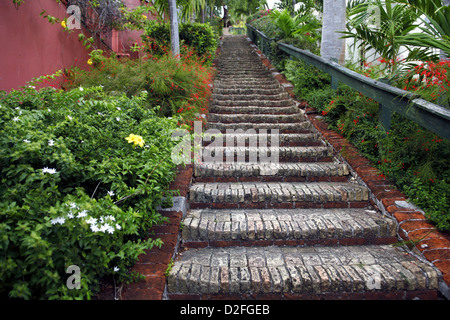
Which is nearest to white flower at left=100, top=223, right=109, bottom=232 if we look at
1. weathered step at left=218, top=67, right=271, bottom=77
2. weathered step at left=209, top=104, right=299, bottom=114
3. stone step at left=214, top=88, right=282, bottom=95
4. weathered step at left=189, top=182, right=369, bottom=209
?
weathered step at left=189, top=182, right=369, bottom=209

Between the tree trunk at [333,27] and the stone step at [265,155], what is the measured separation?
2.30 m

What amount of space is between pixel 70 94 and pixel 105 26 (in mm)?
3801

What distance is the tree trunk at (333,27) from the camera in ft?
16.9

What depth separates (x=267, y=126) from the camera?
14.5 ft

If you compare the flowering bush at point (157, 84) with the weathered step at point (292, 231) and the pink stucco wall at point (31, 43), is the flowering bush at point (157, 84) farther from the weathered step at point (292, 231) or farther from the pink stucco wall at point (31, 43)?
the weathered step at point (292, 231)

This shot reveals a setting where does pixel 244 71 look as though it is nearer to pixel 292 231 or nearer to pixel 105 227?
pixel 292 231

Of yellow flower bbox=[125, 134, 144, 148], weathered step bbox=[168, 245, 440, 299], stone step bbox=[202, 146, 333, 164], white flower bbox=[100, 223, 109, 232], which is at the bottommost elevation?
weathered step bbox=[168, 245, 440, 299]

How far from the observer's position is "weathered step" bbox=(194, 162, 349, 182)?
3291 millimetres

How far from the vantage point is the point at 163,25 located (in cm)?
739

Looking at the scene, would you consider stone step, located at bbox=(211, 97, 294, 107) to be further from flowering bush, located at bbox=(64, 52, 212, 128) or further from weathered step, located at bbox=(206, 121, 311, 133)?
weathered step, located at bbox=(206, 121, 311, 133)

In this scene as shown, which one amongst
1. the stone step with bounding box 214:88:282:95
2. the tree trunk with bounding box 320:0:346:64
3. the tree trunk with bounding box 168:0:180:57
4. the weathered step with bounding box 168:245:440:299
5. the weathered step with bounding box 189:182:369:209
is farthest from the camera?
the tree trunk with bounding box 168:0:180:57

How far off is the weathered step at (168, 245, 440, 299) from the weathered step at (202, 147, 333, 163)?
1.64 meters

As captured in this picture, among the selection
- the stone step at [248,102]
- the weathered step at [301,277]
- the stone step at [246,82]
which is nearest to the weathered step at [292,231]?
the weathered step at [301,277]

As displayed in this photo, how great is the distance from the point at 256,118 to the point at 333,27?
2.31 metres
